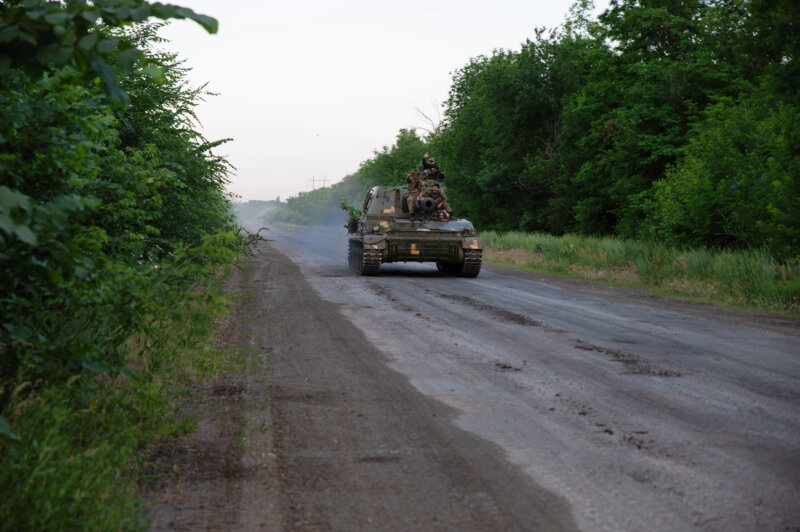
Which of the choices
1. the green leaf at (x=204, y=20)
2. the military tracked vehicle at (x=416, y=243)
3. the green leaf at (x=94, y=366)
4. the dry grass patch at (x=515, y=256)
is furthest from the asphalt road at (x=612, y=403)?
the dry grass patch at (x=515, y=256)

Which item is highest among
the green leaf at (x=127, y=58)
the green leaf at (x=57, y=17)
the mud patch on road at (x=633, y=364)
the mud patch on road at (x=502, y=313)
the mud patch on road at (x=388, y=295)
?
the green leaf at (x=57, y=17)

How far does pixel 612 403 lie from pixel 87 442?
3.85 m

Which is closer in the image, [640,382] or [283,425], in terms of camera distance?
[283,425]

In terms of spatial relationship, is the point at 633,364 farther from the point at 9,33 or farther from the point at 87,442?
the point at 9,33

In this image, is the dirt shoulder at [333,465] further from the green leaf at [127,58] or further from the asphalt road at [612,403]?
the green leaf at [127,58]

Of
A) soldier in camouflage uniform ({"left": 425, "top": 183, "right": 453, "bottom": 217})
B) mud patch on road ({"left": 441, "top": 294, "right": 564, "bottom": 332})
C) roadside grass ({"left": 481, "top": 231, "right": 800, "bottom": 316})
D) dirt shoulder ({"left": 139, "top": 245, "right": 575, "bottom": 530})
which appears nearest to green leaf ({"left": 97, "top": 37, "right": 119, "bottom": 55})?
dirt shoulder ({"left": 139, "top": 245, "right": 575, "bottom": 530})

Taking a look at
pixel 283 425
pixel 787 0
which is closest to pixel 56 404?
pixel 283 425

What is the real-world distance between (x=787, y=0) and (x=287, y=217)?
11761 centimetres

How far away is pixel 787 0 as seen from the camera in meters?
12.9

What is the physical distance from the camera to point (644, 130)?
3009cm

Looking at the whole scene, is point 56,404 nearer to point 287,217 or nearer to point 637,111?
point 637,111

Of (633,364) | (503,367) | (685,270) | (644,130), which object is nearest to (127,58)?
(503,367)

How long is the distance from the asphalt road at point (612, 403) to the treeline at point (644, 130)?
6106 mm

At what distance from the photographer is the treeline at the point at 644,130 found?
16.1 meters
